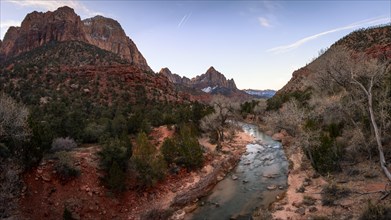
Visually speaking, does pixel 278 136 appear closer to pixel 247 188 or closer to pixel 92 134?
pixel 247 188

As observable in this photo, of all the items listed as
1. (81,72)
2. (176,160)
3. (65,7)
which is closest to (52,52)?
(81,72)

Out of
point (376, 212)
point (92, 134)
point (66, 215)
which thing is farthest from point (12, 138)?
point (376, 212)

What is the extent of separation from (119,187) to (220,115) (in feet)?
68.9

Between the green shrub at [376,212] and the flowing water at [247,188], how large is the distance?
6.53 metres

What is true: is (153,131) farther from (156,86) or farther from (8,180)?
(156,86)

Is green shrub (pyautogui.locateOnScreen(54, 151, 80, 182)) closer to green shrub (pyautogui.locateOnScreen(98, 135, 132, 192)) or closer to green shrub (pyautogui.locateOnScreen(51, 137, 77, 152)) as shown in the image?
green shrub (pyautogui.locateOnScreen(98, 135, 132, 192))

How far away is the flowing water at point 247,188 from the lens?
1731cm

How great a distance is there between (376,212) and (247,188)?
36.1 ft

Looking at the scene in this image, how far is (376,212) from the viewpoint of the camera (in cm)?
1116

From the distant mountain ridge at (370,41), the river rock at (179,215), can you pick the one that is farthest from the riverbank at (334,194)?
the distant mountain ridge at (370,41)

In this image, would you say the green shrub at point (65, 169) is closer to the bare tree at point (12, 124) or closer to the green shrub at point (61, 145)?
the bare tree at point (12, 124)

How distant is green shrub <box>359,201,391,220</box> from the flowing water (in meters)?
6.53

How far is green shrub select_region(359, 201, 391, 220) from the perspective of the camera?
10.7m

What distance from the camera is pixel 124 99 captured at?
5138 cm
